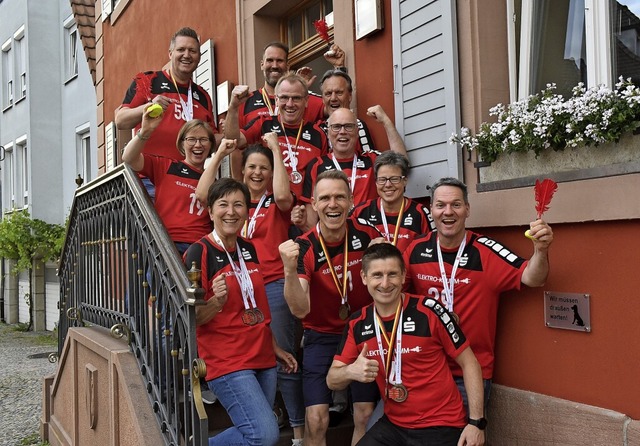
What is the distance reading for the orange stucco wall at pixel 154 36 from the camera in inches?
322

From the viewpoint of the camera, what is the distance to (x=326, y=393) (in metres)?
4.02

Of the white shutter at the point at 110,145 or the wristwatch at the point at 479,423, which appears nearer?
the wristwatch at the point at 479,423

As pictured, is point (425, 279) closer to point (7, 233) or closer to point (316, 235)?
point (316, 235)

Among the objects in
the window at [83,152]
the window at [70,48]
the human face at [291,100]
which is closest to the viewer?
the human face at [291,100]

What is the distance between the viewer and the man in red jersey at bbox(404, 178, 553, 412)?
12.6 feet

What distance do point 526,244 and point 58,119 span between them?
17.9 meters

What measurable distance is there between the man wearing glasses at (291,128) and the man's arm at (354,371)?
5.00ft

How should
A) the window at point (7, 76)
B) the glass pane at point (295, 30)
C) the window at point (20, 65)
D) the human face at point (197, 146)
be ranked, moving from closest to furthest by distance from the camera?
the human face at point (197, 146)
the glass pane at point (295, 30)
the window at point (20, 65)
the window at point (7, 76)

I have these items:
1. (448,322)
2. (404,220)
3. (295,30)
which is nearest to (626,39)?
(404,220)

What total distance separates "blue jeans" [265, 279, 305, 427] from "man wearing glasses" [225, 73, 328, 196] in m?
0.81

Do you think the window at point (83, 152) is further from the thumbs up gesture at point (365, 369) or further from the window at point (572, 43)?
the thumbs up gesture at point (365, 369)

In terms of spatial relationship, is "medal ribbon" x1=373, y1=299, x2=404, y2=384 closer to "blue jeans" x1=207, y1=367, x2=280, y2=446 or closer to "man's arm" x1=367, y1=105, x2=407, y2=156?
"blue jeans" x1=207, y1=367, x2=280, y2=446

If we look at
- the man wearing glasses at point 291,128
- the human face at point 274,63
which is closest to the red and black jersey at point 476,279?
the man wearing glasses at point 291,128

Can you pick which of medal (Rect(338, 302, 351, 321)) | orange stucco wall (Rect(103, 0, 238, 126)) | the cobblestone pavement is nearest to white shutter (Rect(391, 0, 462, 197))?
medal (Rect(338, 302, 351, 321))
